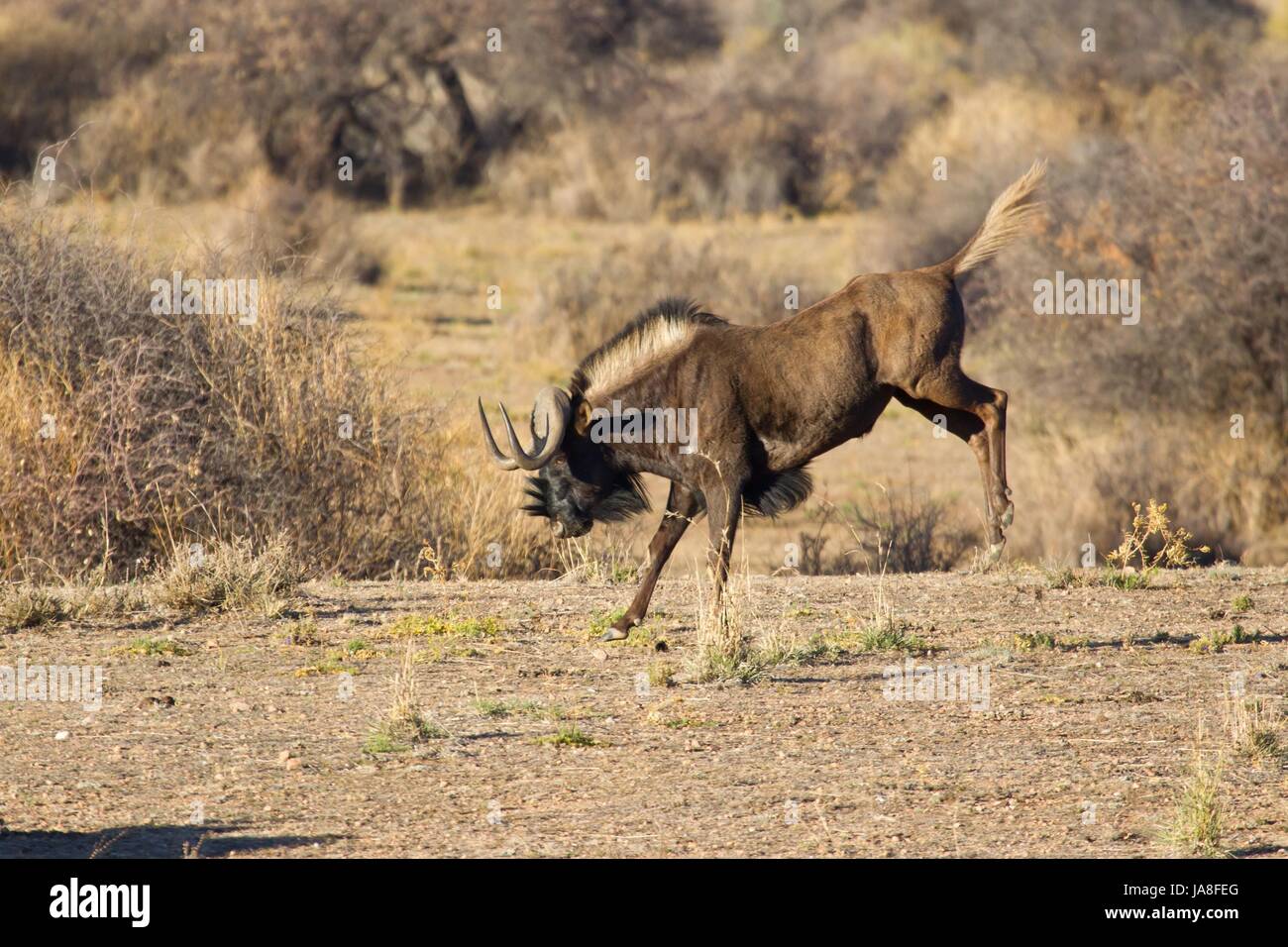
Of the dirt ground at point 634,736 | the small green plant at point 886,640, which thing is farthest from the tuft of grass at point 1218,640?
the small green plant at point 886,640

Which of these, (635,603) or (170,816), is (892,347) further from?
(170,816)

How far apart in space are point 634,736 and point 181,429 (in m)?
5.37

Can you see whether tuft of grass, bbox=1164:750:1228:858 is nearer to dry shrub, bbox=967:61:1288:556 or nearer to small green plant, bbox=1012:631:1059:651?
small green plant, bbox=1012:631:1059:651

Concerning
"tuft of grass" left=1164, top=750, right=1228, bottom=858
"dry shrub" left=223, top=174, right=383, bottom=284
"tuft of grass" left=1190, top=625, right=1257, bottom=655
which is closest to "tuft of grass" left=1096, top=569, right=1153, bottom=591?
"tuft of grass" left=1190, top=625, right=1257, bottom=655

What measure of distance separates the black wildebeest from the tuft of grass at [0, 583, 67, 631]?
8.82 feet

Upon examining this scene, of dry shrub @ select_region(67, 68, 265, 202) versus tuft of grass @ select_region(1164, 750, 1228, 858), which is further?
dry shrub @ select_region(67, 68, 265, 202)

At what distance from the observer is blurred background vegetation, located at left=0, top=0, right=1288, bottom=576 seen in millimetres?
12062

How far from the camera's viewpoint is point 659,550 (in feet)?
30.9

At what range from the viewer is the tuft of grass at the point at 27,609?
9812mm

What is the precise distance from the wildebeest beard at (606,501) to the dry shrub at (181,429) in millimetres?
2712

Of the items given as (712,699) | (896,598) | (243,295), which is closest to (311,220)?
(243,295)

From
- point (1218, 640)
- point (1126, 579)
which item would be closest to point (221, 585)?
point (1126, 579)

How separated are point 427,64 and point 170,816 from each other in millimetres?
32339

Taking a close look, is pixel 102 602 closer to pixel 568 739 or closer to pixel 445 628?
pixel 445 628
